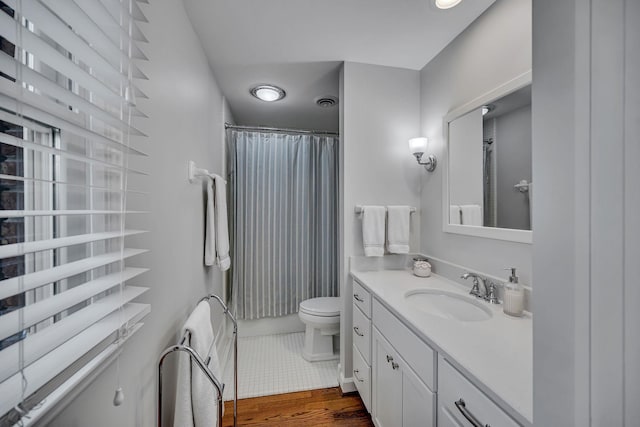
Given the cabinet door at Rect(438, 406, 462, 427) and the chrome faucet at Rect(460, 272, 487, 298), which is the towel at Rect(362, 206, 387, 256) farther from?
the cabinet door at Rect(438, 406, 462, 427)

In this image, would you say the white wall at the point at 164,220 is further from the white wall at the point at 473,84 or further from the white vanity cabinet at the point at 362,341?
the white wall at the point at 473,84

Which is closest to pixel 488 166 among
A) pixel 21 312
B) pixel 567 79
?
pixel 567 79

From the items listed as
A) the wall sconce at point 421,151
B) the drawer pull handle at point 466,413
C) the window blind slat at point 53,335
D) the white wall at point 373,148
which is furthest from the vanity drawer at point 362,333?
the window blind slat at point 53,335

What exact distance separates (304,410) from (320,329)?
0.60m

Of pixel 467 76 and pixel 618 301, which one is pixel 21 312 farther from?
pixel 467 76

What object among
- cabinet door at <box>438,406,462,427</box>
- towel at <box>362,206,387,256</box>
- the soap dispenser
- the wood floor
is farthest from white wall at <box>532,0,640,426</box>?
the wood floor

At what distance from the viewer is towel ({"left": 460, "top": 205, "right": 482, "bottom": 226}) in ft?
4.55

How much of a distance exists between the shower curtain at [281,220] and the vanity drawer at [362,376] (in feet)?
3.18

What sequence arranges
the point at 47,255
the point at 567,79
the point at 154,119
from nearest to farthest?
the point at 567,79, the point at 47,255, the point at 154,119

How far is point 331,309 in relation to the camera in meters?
2.13

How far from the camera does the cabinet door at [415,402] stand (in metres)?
0.88

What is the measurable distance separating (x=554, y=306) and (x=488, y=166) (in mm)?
1153

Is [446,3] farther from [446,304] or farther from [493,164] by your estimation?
[446,304]

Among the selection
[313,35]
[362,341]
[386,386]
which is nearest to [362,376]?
[362,341]
